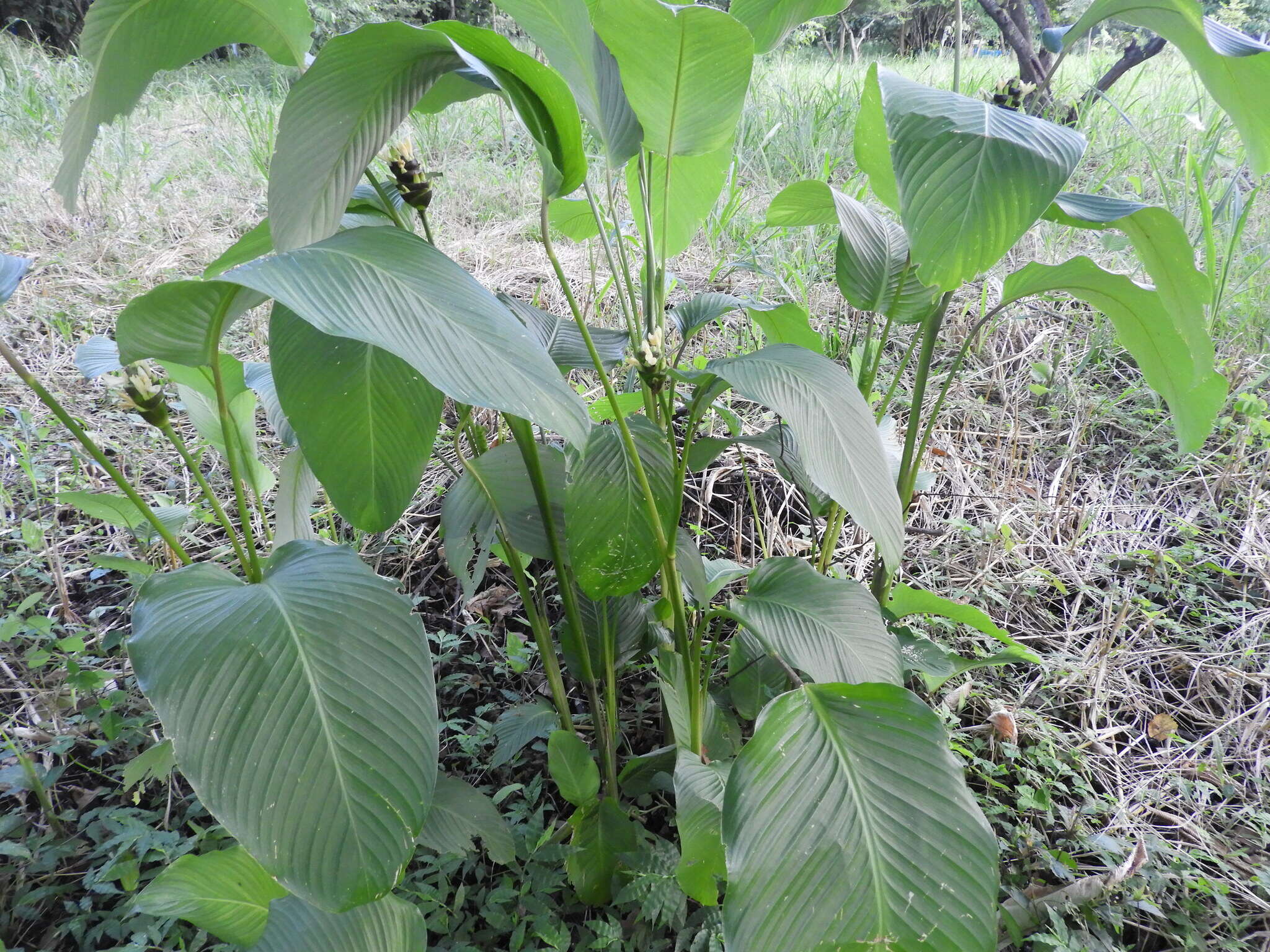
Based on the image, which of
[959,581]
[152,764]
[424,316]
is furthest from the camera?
[959,581]

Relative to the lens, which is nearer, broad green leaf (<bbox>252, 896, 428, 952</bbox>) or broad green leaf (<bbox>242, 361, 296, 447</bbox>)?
broad green leaf (<bbox>252, 896, 428, 952</bbox>)

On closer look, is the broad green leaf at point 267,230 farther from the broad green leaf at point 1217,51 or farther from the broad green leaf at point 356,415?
the broad green leaf at point 1217,51

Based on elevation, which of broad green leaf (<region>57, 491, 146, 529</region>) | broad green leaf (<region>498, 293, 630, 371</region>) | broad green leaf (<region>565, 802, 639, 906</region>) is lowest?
broad green leaf (<region>565, 802, 639, 906</region>)

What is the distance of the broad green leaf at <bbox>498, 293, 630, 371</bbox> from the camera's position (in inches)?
37.0

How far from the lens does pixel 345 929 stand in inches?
28.9

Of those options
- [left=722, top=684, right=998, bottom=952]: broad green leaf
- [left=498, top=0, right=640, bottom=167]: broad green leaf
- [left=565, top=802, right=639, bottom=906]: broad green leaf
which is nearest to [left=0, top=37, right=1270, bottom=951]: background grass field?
[left=565, top=802, right=639, bottom=906]: broad green leaf

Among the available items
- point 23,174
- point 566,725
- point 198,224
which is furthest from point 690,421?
point 23,174

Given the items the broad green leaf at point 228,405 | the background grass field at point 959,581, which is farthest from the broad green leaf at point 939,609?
the broad green leaf at point 228,405

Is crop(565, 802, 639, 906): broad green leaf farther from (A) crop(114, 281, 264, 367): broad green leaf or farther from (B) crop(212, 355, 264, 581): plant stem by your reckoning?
(A) crop(114, 281, 264, 367): broad green leaf

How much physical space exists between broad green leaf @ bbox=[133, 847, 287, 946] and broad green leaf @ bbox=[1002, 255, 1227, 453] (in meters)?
1.12

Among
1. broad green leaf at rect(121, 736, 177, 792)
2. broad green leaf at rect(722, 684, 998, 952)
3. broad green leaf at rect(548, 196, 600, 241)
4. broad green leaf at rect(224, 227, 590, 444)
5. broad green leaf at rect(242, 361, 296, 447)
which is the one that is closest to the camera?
broad green leaf at rect(224, 227, 590, 444)

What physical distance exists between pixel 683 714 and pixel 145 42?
1.03m

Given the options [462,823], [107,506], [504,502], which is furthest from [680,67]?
[107,506]

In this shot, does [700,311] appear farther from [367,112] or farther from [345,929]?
[345,929]
